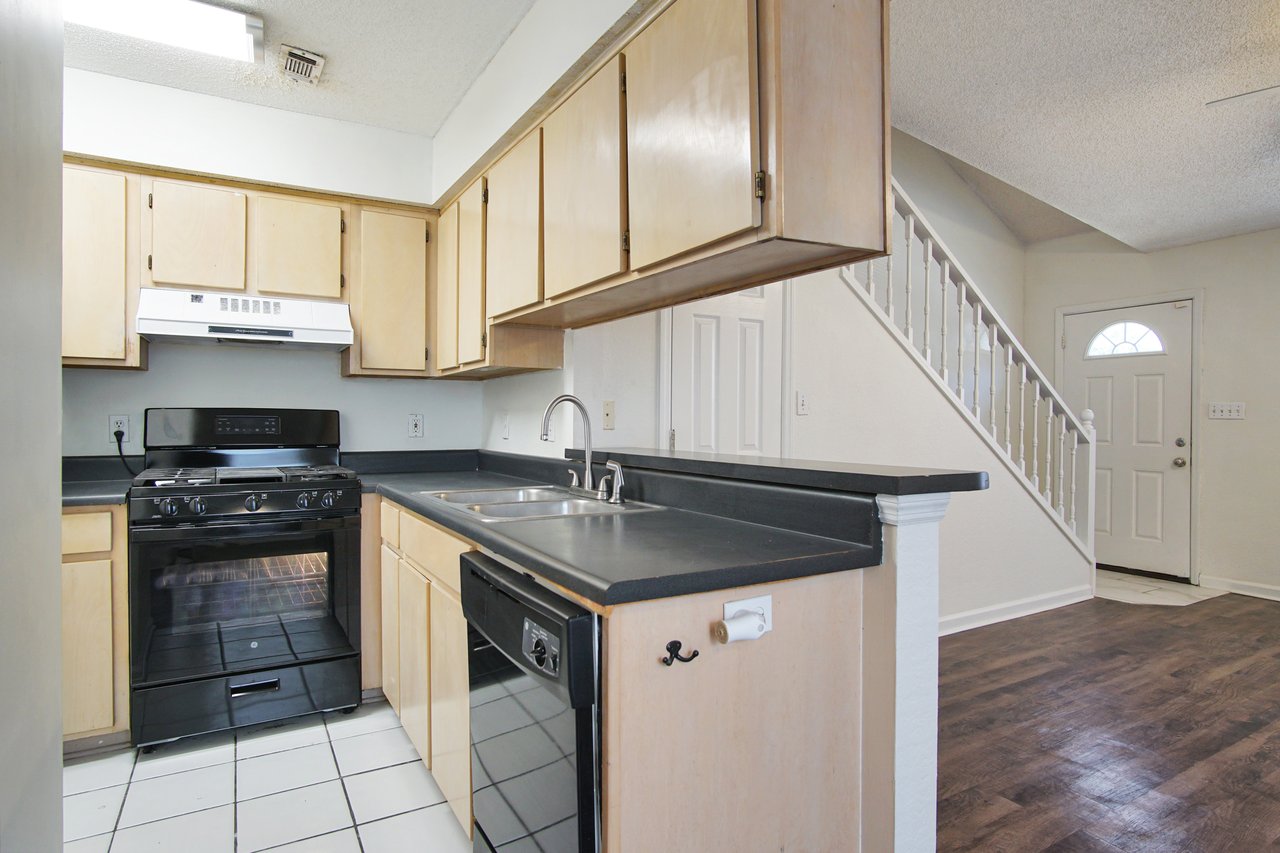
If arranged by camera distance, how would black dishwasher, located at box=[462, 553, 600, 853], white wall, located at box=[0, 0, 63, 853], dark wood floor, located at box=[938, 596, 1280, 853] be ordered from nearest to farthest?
white wall, located at box=[0, 0, 63, 853]
black dishwasher, located at box=[462, 553, 600, 853]
dark wood floor, located at box=[938, 596, 1280, 853]

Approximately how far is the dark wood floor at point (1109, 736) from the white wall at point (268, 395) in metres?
2.63

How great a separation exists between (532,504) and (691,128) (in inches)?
50.9

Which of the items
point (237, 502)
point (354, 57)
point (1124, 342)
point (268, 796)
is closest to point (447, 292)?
point (354, 57)

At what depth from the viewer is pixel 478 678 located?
1665mm

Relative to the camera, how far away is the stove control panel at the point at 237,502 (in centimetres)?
242

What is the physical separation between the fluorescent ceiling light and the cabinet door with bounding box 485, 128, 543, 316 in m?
Answer: 0.92

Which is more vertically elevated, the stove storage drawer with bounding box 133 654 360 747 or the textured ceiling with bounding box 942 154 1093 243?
the textured ceiling with bounding box 942 154 1093 243

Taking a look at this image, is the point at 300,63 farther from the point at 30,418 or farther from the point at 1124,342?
the point at 1124,342

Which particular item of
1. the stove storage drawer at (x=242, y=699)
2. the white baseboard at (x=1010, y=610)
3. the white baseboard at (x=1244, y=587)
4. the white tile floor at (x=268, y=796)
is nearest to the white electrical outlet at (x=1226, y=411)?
the white baseboard at (x=1244, y=587)

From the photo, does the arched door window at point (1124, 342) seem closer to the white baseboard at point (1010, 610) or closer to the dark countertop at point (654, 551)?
the white baseboard at point (1010, 610)

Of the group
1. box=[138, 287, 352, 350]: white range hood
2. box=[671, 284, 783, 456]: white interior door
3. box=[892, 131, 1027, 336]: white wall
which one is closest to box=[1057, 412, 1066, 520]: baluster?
box=[892, 131, 1027, 336]: white wall

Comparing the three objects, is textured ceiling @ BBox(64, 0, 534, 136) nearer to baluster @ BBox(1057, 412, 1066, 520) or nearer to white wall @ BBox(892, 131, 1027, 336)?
white wall @ BBox(892, 131, 1027, 336)

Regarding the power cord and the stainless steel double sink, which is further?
the power cord

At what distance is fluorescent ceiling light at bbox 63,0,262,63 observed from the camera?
2.22 metres
